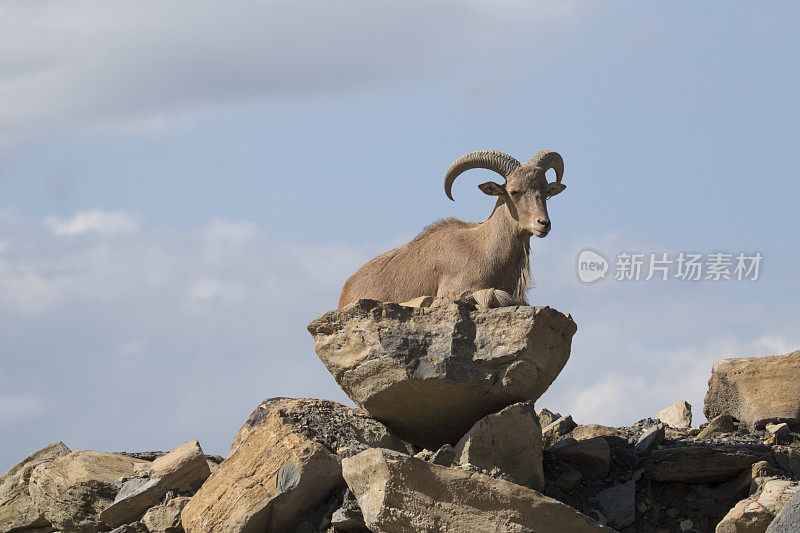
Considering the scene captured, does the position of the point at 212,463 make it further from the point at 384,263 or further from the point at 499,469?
the point at 499,469

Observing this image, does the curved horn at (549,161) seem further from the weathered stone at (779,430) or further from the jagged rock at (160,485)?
the jagged rock at (160,485)

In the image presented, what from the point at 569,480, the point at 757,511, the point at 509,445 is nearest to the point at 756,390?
the point at 569,480

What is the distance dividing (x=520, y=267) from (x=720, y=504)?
4.18 meters

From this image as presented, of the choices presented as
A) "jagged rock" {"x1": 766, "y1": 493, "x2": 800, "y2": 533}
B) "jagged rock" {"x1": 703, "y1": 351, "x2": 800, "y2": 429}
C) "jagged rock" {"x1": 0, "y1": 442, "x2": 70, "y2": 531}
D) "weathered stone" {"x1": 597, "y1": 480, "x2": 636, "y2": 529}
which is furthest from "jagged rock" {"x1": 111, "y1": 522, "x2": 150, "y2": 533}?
"jagged rock" {"x1": 703, "y1": 351, "x2": 800, "y2": 429}

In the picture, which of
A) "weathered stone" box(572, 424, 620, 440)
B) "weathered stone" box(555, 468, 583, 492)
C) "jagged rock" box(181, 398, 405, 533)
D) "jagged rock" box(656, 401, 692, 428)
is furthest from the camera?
"jagged rock" box(656, 401, 692, 428)

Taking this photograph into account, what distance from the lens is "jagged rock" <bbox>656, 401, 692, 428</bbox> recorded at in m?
14.5

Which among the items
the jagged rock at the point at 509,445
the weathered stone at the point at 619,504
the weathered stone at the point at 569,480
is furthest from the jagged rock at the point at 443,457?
the weathered stone at the point at 619,504

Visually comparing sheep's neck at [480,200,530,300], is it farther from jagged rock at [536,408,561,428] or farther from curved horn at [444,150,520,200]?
jagged rock at [536,408,561,428]

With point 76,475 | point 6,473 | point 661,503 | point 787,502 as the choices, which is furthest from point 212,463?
point 787,502

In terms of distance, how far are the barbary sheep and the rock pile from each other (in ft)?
7.51

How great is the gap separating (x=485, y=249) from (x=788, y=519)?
→ 19.0ft

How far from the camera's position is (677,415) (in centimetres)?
1468

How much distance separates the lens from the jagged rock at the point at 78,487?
11.8m

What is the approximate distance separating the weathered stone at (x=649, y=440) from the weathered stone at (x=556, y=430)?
910 millimetres
